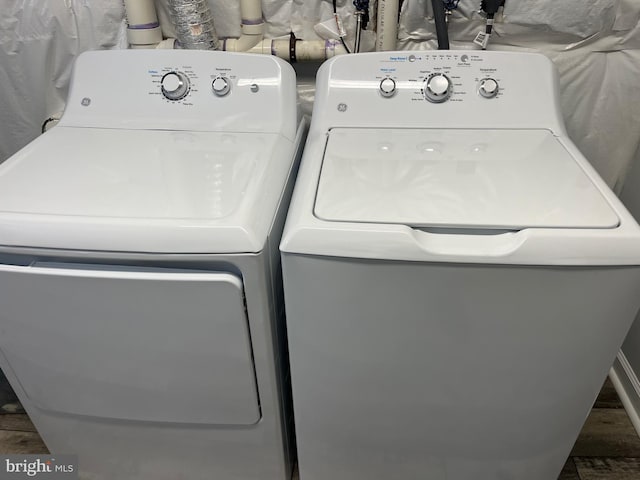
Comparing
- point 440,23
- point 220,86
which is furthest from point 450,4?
point 220,86

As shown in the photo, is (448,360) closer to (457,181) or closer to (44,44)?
(457,181)

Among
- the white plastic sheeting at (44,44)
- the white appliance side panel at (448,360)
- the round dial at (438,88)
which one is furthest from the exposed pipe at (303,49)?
the white appliance side panel at (448,360)

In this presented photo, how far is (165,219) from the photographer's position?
85 cm

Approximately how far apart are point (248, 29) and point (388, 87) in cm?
47

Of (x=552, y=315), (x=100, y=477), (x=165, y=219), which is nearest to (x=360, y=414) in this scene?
(x=552, y=315)

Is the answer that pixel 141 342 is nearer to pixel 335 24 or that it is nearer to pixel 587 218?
pixel 587 218

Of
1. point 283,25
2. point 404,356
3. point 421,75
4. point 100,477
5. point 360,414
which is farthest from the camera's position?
point 283,25

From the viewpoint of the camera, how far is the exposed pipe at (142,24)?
4.43 ft

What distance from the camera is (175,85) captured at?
122 cm

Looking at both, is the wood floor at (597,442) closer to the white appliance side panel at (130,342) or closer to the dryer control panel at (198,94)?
the white appliance side panel at (130,342)

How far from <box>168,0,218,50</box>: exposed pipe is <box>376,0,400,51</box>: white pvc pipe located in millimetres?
466

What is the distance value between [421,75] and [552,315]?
649mm
